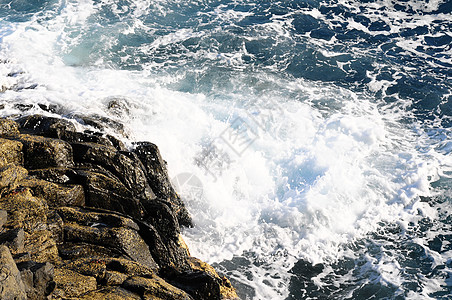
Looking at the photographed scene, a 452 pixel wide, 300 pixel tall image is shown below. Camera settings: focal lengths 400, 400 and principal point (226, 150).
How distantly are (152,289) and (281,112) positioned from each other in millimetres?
12086

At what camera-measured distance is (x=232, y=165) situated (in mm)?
15219

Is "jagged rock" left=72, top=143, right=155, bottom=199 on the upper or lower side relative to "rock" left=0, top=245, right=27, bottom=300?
lower

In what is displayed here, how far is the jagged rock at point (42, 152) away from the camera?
9344 millimetres

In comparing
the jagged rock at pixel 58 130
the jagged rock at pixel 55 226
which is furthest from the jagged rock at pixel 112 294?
the jagged rock at pixel 58 130

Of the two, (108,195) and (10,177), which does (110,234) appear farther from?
(10,177)

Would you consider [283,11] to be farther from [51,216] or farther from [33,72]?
[51,216]

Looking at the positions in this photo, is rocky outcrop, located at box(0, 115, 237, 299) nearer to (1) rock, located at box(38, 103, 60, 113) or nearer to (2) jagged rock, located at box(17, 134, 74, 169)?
(2) jagged rock, located at box(17, 134, 74, 169)

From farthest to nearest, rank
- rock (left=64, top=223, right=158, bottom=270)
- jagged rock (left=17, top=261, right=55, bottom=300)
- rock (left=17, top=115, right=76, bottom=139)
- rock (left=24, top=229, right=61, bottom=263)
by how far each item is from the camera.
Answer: rock (left=17, top=115, right=76, bottom=139)
rock (left=64, top=223, right=158, bottom=270)
rock (left=24, top=229, right=61, bottom=263)
jagged rock (left=17, top=261, right=55, bottom=300)

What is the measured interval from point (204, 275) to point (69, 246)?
9.41 feet

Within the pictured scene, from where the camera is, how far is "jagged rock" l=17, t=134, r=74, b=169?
9.34 meters

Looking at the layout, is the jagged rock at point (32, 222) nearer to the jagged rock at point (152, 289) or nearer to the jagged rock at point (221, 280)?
the jagged rock at point (152, 289)

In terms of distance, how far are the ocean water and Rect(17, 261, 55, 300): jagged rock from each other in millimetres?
5650

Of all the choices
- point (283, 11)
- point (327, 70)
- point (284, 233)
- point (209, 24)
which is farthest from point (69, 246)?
point (283, 11)

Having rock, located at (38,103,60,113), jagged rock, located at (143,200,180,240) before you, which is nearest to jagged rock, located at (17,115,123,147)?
rock, located at (38,103,60,113)
